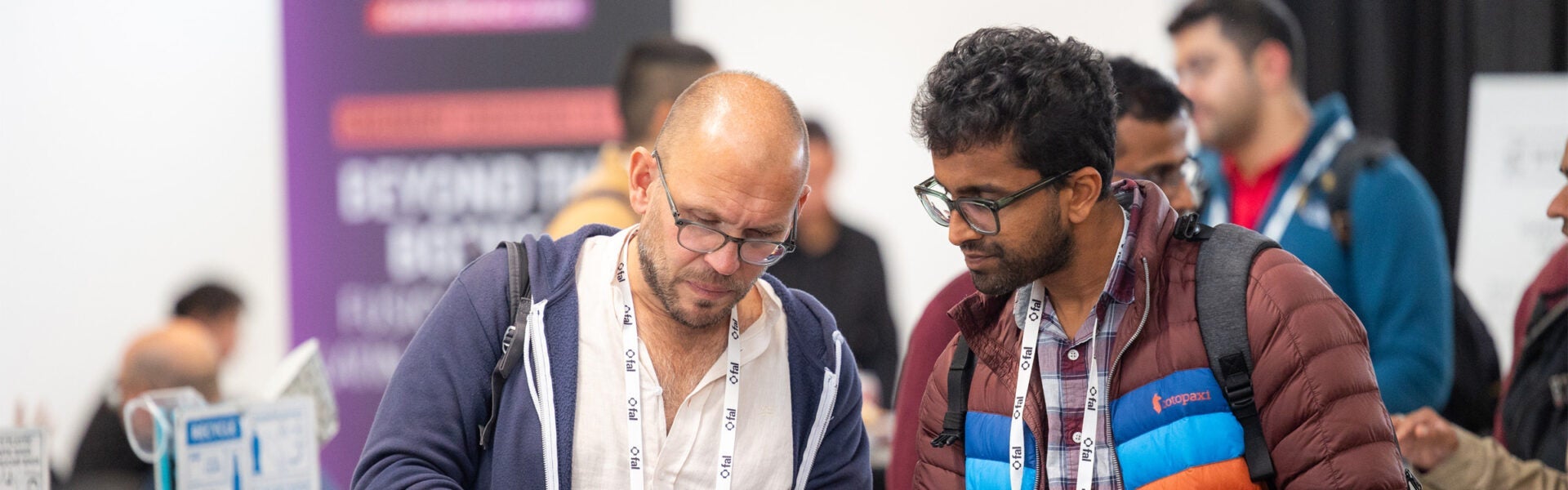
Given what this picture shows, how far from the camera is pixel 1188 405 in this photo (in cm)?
180

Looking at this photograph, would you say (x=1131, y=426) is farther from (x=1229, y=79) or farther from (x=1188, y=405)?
(x=1229, y=79)

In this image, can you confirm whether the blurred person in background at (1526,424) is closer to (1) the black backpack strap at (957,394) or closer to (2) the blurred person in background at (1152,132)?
(2) the blurred person in background at (1152,132)

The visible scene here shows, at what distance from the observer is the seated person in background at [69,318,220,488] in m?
4.23

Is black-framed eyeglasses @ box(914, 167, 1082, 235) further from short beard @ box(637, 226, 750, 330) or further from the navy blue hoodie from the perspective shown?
the navy blue hoodie

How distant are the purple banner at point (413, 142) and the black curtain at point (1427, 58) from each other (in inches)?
108

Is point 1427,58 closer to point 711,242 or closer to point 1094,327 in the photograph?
point 1094,327

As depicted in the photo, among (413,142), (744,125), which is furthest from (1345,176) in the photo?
(413,142)

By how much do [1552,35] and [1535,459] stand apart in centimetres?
323

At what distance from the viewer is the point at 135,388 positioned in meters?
4.21

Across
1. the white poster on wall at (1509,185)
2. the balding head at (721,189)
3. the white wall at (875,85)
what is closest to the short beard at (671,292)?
the balding head at (721,189)

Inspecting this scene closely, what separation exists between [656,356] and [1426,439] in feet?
5.04

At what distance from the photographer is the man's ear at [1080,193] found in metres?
1.90

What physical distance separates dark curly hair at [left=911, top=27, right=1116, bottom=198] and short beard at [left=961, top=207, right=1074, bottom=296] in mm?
68

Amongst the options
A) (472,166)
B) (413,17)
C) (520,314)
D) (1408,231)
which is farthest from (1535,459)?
(413,17)
